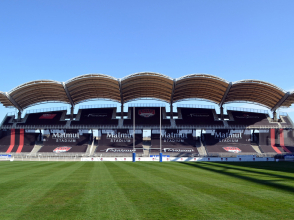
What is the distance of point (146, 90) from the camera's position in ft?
182

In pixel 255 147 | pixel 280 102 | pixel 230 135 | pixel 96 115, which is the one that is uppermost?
pixel 280 102

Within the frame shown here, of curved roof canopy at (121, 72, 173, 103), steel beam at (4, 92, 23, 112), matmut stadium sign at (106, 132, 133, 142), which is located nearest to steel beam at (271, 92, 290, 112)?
curved roof canopy at (121, 72, 173, 103)

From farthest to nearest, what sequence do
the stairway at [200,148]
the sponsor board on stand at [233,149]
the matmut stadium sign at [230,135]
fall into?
1. the matmut stadium sign at [230,135]
2. the sponsor board on stand at [233,149]
3. the stairway at [200,148]

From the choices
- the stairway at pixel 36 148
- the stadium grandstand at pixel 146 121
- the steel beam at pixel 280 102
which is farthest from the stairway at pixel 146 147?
the steel beam at pixel 280 102

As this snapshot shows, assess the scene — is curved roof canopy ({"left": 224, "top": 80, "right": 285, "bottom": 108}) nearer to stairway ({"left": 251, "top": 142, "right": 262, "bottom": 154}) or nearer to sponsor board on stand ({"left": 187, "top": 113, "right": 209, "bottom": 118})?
sponsor board on stand ({"left": 187, "top": 113, "right": 209, "bottom": 118})

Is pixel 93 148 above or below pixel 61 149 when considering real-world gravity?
above

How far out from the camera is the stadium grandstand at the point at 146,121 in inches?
2067

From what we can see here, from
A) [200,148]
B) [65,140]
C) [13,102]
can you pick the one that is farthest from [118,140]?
[13,102]

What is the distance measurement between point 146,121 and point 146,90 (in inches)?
333

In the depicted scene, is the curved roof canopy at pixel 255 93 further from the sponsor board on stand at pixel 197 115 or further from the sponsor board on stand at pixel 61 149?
the sponsor board on stand at pixel 61 149

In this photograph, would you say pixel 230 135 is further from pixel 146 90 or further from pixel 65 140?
pixel 65 140

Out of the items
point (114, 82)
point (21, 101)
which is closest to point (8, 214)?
point (114, 82)

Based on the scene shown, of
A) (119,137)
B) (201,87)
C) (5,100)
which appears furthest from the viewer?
(5,100)

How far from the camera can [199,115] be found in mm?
61562
